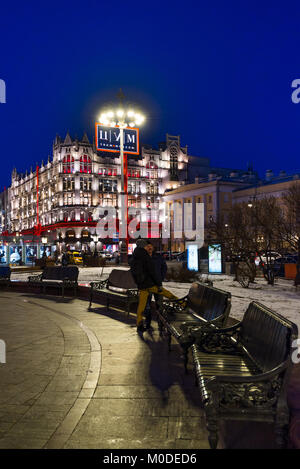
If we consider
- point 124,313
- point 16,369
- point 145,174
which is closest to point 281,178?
point 145,174

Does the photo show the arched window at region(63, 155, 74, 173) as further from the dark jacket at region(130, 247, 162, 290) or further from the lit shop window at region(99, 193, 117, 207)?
the dark jacket at region(130, 247, 162, 290)

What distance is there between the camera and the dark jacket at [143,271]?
25.7ft

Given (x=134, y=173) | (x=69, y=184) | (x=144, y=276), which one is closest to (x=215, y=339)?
(x=144, y=276)

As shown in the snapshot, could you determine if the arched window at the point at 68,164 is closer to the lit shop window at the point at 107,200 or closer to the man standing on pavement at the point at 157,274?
the lit shop window at the point at 107,200

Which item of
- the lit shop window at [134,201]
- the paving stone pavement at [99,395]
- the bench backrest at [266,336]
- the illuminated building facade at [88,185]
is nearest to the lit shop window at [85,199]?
the illuminated building facade at [88,185]

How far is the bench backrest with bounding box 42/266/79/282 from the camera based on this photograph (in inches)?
554

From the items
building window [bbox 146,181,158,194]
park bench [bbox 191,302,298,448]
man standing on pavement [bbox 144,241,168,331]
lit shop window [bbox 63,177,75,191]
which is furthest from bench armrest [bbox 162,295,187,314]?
building window [bbox 146,181,158,194]

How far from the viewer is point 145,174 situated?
8750cm

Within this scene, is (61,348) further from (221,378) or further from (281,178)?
(281,178)

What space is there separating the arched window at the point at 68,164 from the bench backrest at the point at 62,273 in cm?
6528

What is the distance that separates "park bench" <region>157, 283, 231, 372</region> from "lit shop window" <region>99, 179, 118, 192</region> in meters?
73.7

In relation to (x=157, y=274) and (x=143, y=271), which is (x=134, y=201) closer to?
(x=157, y=274)

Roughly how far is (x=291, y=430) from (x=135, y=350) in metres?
3.36

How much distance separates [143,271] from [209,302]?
1644 mm
